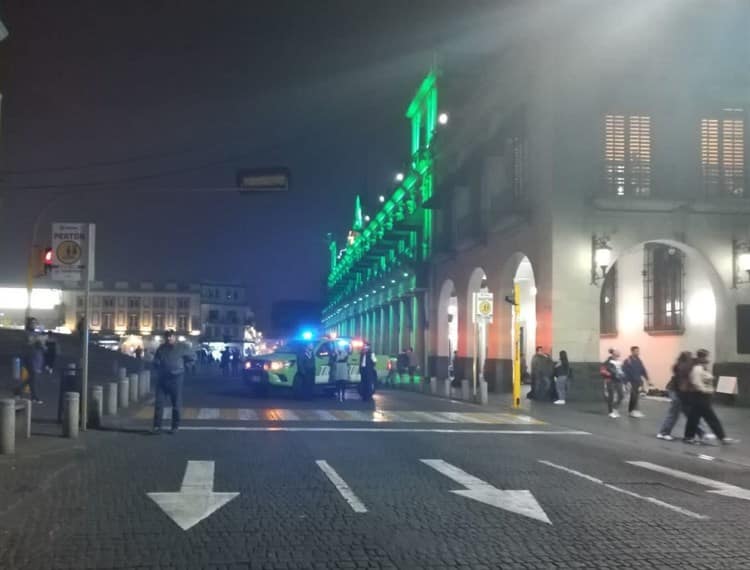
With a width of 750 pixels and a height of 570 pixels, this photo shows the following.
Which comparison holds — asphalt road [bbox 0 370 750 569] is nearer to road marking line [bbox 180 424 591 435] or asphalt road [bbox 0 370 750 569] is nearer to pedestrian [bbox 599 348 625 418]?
road marking line [bbox 180 424 591 435]

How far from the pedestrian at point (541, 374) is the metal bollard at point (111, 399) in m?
12.5

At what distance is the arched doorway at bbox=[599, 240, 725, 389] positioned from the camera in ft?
87.3

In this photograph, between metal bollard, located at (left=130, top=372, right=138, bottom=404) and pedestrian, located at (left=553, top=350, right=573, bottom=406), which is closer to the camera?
metal bollard, located at (left=130, top=372, right=138, bottom=404)

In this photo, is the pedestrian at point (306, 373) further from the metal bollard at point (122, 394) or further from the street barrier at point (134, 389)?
the metal bollard at point (122, 394)

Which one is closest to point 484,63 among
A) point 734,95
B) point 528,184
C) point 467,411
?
point 528,184

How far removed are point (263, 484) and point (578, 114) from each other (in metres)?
19.1

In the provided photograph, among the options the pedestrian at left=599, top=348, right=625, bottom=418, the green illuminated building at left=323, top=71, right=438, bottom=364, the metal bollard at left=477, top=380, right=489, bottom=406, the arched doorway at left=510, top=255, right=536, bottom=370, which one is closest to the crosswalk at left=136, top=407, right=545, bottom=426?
the pedestrian at left=599, top=348, right=625, bottom=418

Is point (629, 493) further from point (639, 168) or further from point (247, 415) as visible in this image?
point (639, 168)

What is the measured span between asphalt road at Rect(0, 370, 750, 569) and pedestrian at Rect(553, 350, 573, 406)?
8920 millimetres

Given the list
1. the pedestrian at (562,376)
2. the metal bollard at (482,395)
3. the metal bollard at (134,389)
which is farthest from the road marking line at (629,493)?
the metal bollard at (134,389)

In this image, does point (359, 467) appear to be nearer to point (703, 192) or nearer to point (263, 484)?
point (263, 484)

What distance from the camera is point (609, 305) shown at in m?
31.5

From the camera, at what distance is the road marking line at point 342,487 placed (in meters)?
9.20

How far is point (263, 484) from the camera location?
34.3 ft
